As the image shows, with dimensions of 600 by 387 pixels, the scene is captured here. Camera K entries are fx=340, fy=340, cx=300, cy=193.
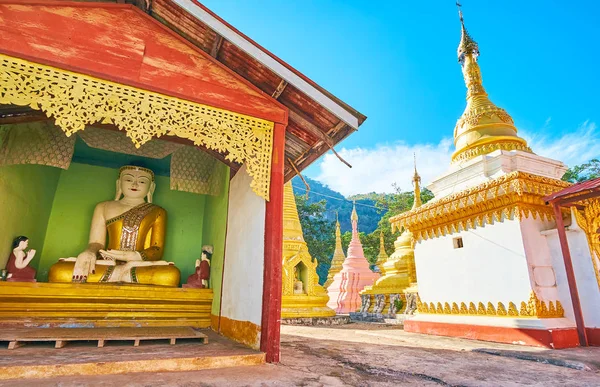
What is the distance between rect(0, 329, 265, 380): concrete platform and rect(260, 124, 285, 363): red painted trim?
156 millimetres

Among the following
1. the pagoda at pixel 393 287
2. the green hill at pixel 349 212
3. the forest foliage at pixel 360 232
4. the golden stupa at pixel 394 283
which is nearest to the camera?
the pagoda at pixel 393 287

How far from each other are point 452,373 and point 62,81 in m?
4.43

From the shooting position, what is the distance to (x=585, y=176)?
2498 centimetres

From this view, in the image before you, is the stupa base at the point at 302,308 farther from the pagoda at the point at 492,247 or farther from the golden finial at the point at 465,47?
the golden finial at the point at 465,47

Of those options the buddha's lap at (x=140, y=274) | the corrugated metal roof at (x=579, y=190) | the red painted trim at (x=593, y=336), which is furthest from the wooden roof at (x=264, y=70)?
the red painted trim at (x=593, y=336)

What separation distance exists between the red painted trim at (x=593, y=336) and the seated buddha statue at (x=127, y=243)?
606 centimetres

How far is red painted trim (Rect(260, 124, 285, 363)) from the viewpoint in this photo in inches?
128

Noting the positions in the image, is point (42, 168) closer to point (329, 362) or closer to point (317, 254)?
point (329, 362)

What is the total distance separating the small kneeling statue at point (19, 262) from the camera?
474 cm

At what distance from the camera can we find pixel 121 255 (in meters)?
5.82

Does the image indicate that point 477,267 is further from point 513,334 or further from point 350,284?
point 350,284

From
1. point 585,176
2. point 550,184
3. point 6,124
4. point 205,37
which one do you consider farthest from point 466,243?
point 585,176

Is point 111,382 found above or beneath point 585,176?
beneath

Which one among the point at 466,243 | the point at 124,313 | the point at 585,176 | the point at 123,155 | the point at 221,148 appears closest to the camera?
the point at 221,148
